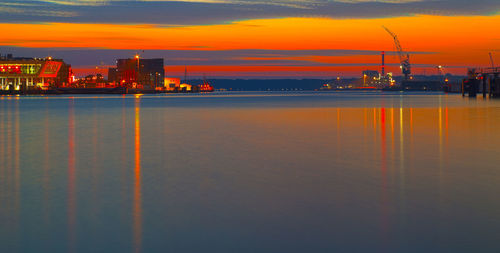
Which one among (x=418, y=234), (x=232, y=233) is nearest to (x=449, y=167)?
(x=418, y=234)

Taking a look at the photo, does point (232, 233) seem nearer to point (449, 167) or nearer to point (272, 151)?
point (449, 167)

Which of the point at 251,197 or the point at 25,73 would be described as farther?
the point at 25,73

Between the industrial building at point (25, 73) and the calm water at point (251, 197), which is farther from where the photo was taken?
the industrial building at point (25, 73)

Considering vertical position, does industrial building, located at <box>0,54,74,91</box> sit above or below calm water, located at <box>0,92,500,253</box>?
above

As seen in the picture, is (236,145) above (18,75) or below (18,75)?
below

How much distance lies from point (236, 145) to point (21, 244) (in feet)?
50.4

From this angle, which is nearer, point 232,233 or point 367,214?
point 232,233

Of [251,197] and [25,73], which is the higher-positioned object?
[25,73]

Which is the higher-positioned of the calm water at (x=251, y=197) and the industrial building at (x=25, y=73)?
the industrial building at (x=25, y=73)

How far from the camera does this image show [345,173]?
15.5 metres

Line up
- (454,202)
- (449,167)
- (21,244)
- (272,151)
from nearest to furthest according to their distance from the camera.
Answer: (21,244), (454,202), (449,167), (272,151)

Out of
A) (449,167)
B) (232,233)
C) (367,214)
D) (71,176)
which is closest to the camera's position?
(232,233)

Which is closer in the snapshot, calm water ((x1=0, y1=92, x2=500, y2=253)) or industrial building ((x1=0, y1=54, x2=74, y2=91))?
calm water ((x1=0, y1=92, x2=500, y2=253))

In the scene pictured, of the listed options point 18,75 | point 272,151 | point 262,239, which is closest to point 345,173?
point 272,151
